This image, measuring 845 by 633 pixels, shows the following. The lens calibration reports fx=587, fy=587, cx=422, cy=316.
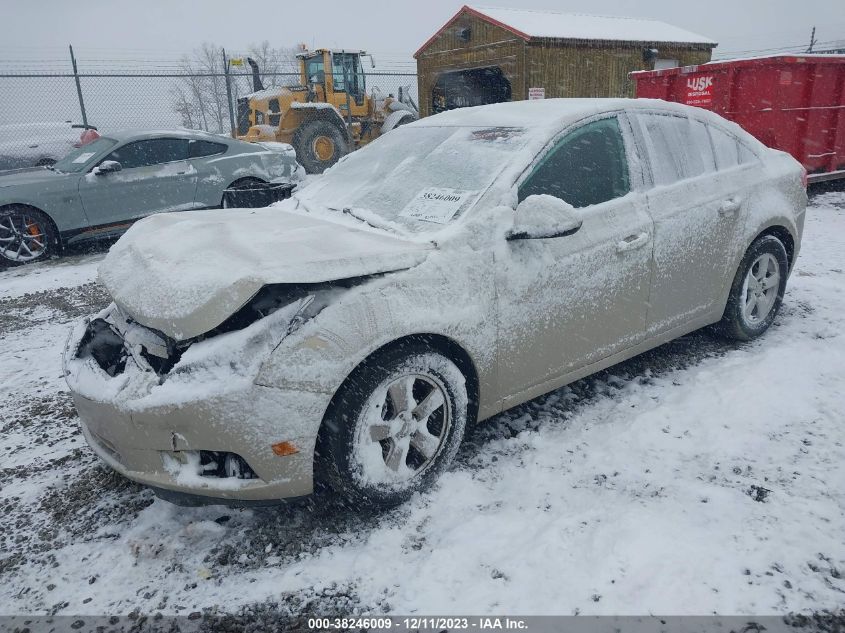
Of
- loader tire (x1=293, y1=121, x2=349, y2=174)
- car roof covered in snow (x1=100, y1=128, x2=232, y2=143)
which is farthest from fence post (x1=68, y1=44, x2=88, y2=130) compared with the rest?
car roof covered in snow (x1=100, y1=128, x2=232, y2=143)

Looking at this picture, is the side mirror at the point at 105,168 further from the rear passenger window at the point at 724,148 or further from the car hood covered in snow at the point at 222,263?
the rear passenger window at the point at 724,148

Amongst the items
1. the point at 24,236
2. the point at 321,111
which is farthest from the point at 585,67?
the point at 24,236

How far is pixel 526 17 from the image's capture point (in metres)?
14.4

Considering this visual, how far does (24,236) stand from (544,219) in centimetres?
685

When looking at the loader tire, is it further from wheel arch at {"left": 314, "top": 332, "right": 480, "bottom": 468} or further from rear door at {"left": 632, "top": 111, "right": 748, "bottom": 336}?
wheel arch at {"left": 314, "top": 332, "right": 480, "bottom": 468}

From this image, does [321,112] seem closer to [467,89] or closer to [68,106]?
[467,89]

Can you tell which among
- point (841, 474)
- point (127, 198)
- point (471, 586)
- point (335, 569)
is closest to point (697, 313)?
point (841, 474)

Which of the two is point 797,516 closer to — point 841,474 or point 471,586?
point 841,474

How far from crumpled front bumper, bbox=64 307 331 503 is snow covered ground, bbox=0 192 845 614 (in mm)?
334

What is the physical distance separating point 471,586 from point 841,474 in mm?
1734

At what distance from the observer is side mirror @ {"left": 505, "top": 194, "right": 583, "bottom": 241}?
2.51 meters

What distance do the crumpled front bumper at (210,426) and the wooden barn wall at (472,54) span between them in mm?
12506

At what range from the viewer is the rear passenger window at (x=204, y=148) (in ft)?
25.5

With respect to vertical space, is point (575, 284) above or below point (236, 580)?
above
